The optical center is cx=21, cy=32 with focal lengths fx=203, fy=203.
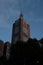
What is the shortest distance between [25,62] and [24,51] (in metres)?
2.67

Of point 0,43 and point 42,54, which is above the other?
point 0,43

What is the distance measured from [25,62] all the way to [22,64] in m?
1.32

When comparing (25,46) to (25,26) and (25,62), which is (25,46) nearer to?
(25,62)

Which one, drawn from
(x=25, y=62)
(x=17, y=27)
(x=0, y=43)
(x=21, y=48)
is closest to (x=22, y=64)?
(x=25, y=62)

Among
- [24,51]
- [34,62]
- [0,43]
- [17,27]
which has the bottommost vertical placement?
[34,62]

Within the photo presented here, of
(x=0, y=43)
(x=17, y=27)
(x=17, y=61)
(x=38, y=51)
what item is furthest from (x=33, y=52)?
(x=17, y=27)

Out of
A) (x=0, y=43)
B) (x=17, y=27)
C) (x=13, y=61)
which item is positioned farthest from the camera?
(x=17, y=27)

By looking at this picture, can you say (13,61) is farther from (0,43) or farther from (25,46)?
(0,43)

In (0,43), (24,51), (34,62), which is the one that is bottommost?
(34,62)

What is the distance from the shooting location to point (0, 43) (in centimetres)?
8738

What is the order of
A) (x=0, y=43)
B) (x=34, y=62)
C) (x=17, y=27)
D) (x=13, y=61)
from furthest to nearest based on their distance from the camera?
(x=17, y=27)
(x=0, y=43)
(x=13, y=61)
(x=34, y=62)

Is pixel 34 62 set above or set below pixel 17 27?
below

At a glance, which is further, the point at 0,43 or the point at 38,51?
the point at 0,43

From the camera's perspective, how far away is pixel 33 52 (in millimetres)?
45219
